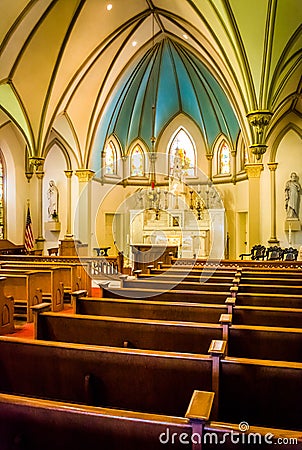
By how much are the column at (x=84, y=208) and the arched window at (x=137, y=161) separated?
3.14 meters

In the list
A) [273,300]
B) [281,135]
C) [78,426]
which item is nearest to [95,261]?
[273,300]

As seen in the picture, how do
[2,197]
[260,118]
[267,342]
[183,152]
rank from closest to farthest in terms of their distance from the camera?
[267,342]
[260,118]
[2,197]
[183,152]

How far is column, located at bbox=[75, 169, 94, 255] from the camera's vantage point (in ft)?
57.3

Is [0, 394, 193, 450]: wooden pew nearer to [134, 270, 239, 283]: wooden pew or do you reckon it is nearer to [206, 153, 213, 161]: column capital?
[134, 270, 239, 283]: wooden pew

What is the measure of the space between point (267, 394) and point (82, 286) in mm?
7077

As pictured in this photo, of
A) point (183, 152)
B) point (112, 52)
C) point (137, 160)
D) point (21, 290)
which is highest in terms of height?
point (112, 52)


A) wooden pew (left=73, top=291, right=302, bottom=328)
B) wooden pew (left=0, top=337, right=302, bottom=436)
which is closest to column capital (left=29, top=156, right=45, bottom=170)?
wooden pew (left=73, top=291, right=302, bottom=328)

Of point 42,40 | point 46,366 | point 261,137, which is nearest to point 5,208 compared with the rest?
point 42,40

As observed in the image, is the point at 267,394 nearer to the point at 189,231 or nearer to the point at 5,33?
the point at 5,33

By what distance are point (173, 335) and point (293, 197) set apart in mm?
12381

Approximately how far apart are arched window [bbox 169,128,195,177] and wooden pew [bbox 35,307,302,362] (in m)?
16.3

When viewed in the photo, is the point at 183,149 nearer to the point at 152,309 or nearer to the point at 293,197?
the point at 293,197

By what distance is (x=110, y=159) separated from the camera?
19.5m

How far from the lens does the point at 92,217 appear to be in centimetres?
1809
